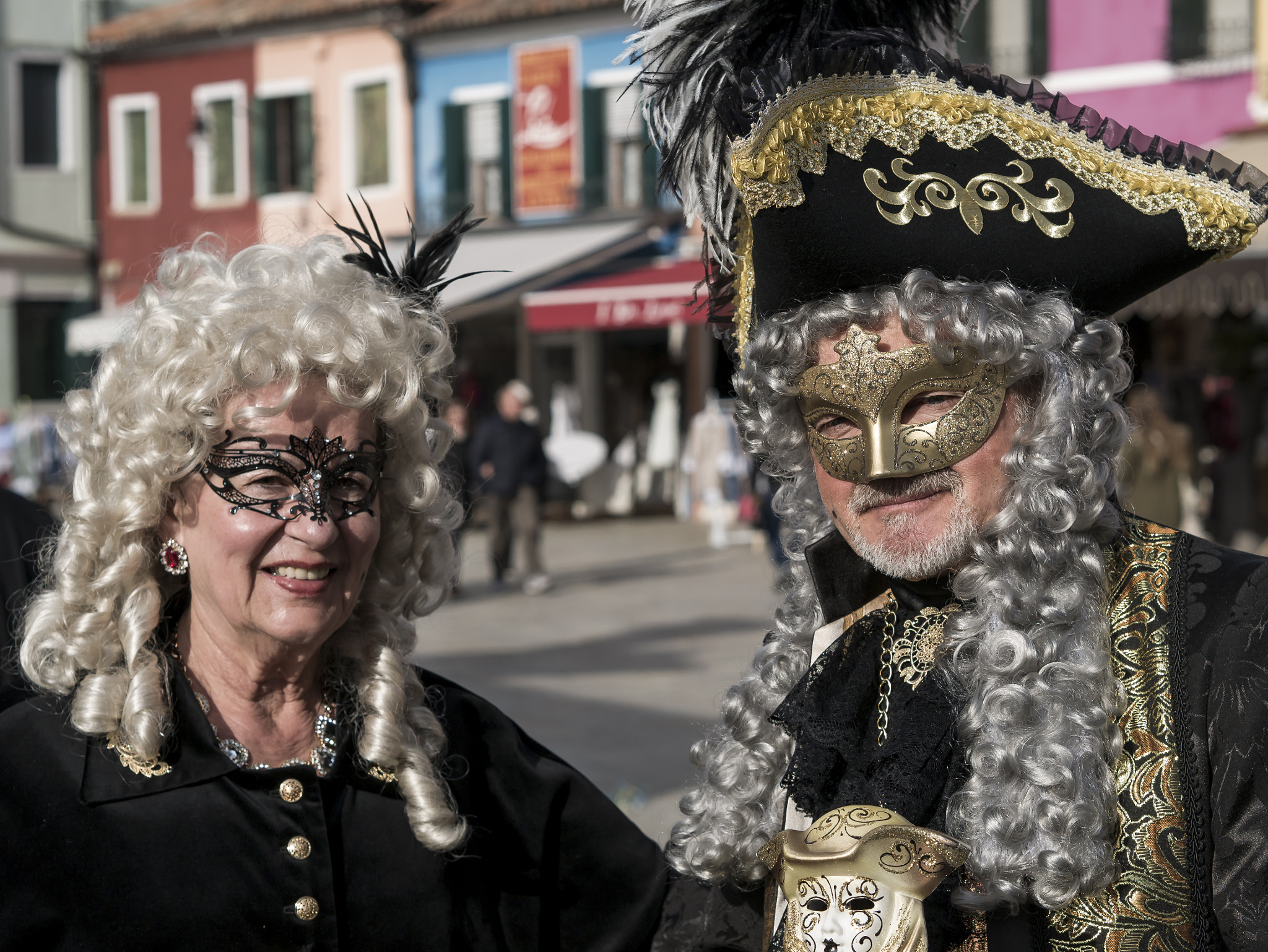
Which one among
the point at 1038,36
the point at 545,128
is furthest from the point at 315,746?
the point at 545,128

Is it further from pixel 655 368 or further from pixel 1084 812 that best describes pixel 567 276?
pixel 1084 812

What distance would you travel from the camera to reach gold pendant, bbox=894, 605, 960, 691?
6.86ft

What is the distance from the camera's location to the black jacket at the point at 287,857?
2.05 m

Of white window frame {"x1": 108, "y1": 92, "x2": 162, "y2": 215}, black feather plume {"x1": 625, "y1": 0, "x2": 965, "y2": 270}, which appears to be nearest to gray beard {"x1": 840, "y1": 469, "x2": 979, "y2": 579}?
black feather plume {"x1": 625, "y1": 0, "x2": 965, "y2": 270}

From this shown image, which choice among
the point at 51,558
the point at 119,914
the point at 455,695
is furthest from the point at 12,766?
the point at 455,695

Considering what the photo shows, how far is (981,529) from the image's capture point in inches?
78.7

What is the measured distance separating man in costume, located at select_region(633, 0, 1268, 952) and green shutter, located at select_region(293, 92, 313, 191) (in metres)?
19.3

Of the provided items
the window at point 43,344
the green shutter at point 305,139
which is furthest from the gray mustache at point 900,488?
the window at point 43,344

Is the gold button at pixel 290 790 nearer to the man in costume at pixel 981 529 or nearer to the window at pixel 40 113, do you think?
the man in costume at pixel 981 529

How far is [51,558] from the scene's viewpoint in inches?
99.0

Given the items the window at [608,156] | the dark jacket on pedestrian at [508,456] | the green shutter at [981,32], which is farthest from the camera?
the window at [608,156]

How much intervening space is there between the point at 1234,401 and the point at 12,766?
12460 millimetres

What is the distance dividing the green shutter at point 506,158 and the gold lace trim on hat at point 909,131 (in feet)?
57.2

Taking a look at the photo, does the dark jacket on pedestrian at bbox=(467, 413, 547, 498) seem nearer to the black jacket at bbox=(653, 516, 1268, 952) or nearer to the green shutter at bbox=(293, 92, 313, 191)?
the black jacket at bbox=(653, 516, 1268, 952)
